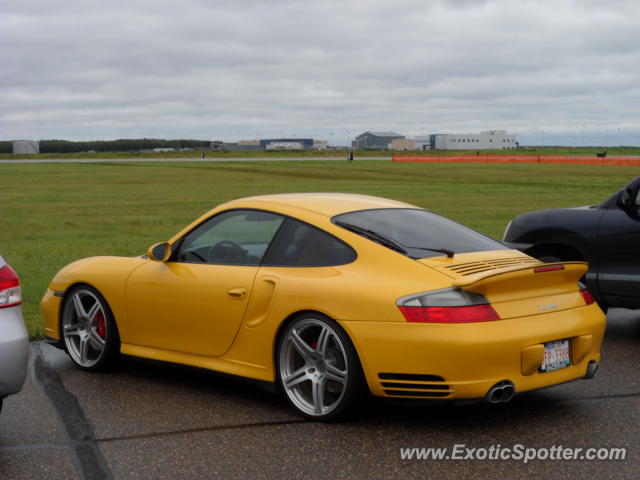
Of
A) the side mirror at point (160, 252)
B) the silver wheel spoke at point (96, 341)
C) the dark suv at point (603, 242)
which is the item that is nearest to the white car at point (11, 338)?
the side mirror at point (160, 252)

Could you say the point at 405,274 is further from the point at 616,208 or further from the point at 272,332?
the point at 616,208

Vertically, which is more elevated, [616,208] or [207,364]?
[616,208]

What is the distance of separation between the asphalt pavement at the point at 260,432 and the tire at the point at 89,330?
0.41 feet

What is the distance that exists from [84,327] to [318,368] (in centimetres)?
227

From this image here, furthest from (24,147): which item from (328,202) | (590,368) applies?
(590,368)

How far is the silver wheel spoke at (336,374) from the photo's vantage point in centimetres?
496

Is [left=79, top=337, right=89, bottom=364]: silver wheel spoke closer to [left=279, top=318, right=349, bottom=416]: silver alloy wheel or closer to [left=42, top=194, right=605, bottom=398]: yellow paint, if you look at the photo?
[left=42, top=194, right=605, bottom=398]: yellow paint

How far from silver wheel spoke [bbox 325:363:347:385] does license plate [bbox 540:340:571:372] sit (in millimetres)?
1103

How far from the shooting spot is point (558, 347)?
502cm

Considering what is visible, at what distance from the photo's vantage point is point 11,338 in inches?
180

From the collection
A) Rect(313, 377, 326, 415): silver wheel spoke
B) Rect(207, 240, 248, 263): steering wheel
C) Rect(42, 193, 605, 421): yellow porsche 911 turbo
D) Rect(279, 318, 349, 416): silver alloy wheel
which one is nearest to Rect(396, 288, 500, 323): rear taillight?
Rect(42, 193, 605, 421): yellow porsche 911 turbo

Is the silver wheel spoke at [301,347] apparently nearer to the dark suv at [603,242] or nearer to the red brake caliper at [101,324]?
the red brake caliper at [101,324]

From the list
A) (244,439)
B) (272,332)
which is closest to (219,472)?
(244,439)

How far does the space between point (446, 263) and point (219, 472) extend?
1760 millimetres
